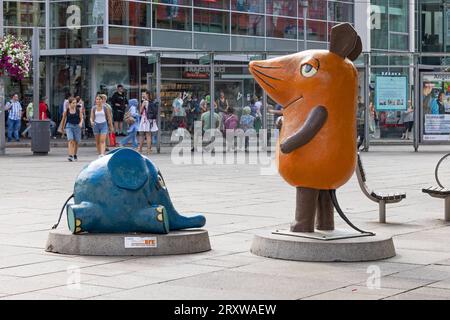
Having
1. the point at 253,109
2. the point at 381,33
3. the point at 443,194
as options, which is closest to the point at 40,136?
the point at 253,109

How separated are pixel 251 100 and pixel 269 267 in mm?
21775

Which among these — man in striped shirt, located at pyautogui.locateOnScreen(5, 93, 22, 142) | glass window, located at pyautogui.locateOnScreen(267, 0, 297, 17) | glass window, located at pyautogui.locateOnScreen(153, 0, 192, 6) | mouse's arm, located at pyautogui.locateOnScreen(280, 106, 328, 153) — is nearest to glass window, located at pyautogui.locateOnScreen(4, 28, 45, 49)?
glass window, located at pyautogui.locateOnScreen(153, 0, 192, 6)

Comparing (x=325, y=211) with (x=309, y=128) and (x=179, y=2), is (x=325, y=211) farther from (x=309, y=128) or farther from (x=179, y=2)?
(x=179, y=2)

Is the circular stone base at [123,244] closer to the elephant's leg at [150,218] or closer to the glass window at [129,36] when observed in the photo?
the elephant's leg at [150,218]

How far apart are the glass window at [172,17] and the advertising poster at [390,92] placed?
48.9 feet

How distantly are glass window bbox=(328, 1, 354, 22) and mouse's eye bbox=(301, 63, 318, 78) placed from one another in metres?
42.0

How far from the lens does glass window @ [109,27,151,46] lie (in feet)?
132

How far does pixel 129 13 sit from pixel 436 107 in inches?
640

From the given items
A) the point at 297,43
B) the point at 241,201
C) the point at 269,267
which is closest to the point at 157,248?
the point at 269,267

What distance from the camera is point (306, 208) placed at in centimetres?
932

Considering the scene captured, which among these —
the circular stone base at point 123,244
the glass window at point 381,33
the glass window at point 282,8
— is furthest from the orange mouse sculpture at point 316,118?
the glass window at point 381,33

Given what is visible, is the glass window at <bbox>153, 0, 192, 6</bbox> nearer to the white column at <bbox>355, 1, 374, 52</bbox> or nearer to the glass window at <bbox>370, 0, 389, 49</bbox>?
the white column at <bbox>355, 1, 374, 52</bbox>
